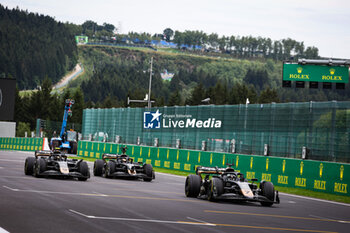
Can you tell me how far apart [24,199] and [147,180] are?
37.6 feet

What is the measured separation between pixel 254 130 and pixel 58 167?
12.6m

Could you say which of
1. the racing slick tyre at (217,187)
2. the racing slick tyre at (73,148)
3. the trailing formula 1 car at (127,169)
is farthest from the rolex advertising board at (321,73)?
the racing slick tyre at (217,187)

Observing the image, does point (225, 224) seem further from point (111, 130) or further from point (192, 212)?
point (111, 130)

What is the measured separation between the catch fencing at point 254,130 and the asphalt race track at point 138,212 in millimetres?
5656

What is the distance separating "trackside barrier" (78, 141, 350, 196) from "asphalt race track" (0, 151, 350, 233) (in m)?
3.32

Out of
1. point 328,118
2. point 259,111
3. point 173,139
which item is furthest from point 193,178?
point 173,139

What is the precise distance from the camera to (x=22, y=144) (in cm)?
6969

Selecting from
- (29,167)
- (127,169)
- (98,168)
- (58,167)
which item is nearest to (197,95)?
(98,168)

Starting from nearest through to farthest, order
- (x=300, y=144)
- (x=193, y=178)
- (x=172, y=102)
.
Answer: (x=193, y=178), (x=300, y=144), (x=172, y=102)

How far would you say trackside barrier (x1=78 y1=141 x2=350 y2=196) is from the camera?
24484 mm

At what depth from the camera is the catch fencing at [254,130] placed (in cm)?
2642

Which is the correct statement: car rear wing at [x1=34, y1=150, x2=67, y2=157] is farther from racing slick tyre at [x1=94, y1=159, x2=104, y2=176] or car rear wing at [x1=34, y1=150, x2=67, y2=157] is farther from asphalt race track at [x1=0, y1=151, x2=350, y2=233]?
racing slick tyre at [x1=94, y1=159, x2=104, y2=176]

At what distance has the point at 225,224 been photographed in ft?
43.1

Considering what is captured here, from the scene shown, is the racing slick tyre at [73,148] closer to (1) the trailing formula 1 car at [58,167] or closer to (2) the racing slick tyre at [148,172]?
(2) the racing slick tyre at [148,172]
